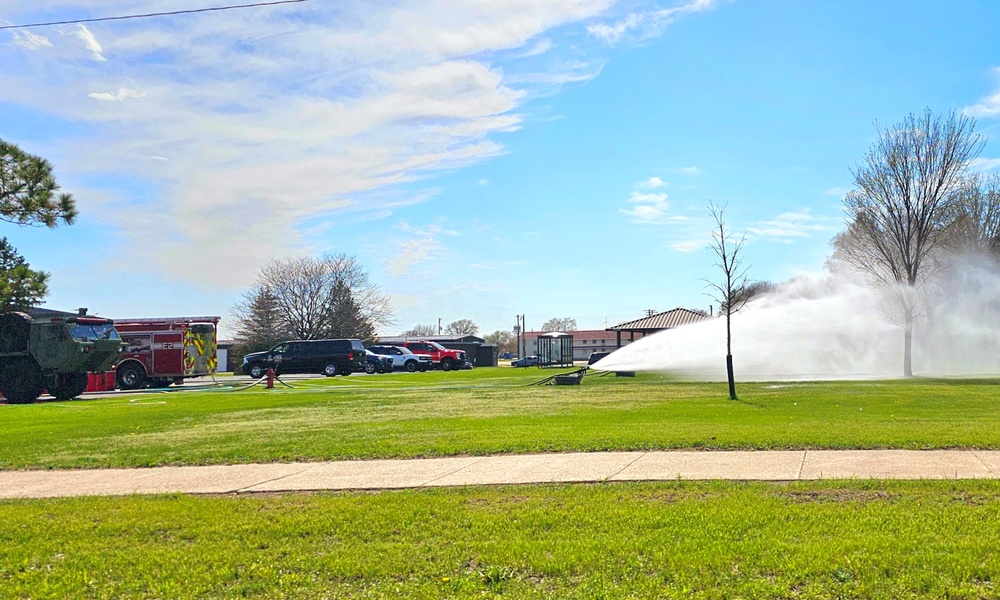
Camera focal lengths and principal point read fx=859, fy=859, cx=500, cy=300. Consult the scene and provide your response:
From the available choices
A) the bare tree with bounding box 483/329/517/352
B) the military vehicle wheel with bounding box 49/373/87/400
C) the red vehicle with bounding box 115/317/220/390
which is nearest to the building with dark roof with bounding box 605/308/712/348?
the red vehicle with bounding box 115/317/220/390

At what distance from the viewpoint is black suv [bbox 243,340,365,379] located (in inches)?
1770

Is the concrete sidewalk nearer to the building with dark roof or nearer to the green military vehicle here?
the green military vehicle

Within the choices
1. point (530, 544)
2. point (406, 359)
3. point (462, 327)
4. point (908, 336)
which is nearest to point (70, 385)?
point (530, 544)

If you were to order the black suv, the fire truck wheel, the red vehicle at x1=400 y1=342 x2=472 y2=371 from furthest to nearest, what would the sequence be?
the red vehicle at x1=400 y1=342 x2=472 y2=371
the black suv
the fire truck wheel

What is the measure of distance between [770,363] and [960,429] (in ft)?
90.3

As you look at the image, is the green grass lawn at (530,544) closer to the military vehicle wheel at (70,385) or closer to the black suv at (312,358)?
the military vehicle wheel at (70,385)


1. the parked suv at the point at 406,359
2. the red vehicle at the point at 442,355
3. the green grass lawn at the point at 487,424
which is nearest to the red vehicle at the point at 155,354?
the green grass lawn at the point at 487,424

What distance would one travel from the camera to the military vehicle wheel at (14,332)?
27609 millimetres

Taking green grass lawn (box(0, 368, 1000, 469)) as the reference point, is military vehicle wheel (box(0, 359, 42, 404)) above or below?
above

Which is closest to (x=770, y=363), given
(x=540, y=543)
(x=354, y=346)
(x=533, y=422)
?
(x=354, y=346)

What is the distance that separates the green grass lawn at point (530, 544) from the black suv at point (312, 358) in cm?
3681

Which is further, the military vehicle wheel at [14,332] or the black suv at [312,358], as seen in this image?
the black suv at [312,358]

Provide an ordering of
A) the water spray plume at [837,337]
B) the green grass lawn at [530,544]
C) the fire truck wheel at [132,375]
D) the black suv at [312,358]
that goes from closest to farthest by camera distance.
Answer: the green grass lawn at [530,544], the fire truck wheel at [132,375], the water spray plume at [837,337], the black suv at [312,358]

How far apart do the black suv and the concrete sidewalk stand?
33932 mm
